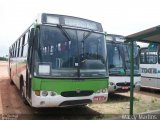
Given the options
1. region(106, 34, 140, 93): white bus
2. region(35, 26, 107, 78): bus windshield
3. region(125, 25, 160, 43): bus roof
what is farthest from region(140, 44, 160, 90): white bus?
region(125, 25, 160, 43): bus roof

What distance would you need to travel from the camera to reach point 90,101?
8953 millimetres

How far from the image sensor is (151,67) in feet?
51.3

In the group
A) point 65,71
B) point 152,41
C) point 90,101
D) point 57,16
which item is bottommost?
point 90,101

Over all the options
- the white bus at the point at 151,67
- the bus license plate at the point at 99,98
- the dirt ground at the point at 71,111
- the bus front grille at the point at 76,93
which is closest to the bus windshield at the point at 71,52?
the bus front grille at the point at 76,93

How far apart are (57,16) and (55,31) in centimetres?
61

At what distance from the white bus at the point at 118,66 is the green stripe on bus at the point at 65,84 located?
342 cm

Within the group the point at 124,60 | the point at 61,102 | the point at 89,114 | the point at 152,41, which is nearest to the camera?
the point at 61,102

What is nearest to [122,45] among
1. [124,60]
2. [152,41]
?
[124,60]

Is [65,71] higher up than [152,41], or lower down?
lower down

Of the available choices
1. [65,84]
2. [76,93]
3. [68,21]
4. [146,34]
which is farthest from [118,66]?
[146,34]

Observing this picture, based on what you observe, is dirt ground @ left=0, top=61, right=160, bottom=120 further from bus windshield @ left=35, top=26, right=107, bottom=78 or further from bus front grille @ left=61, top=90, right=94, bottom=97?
bus windshield @ left=35, top=26, right=107, bottom=78

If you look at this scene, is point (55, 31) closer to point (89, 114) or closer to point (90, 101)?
point (90, 101)

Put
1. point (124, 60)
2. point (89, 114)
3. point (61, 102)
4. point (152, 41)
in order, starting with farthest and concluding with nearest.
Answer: point (124, 60) → point (89, 114) → point (152, 41) → point (61, 102)

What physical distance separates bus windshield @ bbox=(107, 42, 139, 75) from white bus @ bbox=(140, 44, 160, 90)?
8.60ft
